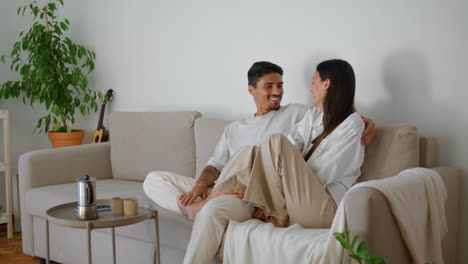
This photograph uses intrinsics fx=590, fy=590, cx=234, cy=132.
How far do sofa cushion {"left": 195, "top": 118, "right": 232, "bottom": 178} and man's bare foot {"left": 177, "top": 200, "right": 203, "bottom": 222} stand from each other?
0.59 metres

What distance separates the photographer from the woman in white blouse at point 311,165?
2.30 m

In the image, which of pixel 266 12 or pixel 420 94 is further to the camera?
pixel 266 12

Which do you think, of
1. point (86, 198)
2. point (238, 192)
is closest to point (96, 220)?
point (86, 198)

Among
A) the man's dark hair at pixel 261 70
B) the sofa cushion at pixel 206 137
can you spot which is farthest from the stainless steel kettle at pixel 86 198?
the man's dark hair at pixel 261 70

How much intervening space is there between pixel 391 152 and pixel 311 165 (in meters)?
0.35

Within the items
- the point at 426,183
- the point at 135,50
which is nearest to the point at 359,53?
the point at 426,183

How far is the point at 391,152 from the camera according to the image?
2516mm

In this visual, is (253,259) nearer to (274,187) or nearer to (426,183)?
(274,187)

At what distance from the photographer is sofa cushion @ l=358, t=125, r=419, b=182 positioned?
2.48 meters

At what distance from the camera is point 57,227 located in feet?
11.0

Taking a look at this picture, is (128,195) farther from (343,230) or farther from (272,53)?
(343,230)

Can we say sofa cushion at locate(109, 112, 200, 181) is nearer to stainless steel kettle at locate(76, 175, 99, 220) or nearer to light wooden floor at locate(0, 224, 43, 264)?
light wooden floor at locate(0, 224, 43, 264)

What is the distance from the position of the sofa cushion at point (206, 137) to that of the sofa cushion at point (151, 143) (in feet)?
0.27

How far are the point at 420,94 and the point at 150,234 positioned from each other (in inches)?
57.0
